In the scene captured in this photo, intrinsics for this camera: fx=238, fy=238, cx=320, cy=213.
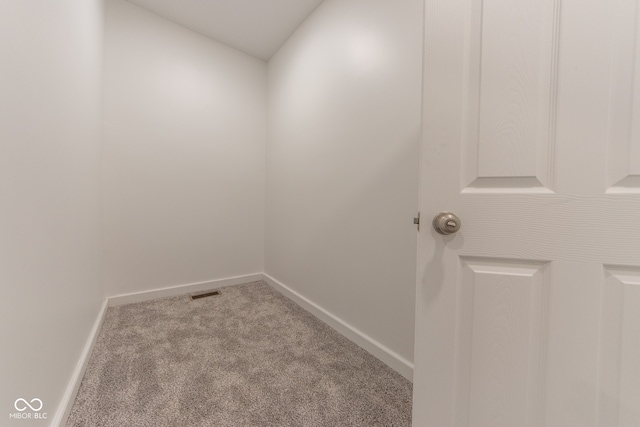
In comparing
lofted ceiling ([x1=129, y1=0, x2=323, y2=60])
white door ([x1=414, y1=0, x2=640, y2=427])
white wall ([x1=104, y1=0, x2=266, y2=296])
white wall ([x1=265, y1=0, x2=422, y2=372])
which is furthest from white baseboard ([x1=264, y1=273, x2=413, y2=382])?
lofted ceiling ([x1=129, y1=0, x2=323, y2=60])

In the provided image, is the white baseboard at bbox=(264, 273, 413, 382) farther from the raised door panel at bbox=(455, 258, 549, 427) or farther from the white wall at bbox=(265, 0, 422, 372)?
the raised door panel at bbox=(455, 258, 549, 427)

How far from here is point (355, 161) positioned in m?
1.68

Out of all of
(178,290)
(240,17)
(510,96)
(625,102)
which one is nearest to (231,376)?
(178,290)

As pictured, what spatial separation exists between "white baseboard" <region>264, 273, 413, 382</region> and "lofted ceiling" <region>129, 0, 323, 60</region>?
2540 mm

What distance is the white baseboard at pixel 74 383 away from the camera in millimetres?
983

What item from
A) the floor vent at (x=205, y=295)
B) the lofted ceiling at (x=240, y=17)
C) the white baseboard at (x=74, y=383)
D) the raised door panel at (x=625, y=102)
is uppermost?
the lofted ceiling at (x=240, y=17)

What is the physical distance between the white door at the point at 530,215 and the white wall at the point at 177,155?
7.55ft

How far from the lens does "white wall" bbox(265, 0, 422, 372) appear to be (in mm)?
1345

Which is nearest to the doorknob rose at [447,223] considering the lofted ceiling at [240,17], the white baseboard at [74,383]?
the white baseboard at [74,383]

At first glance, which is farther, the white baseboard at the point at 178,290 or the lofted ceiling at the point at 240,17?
the white baseboard at the point at 178,290

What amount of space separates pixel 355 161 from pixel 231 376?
1510 millimetres

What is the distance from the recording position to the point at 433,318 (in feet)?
2.67

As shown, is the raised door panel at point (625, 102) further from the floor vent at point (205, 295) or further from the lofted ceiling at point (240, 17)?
the floor vent at point (205, 295)

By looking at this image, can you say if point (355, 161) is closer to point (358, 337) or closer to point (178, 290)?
point (358, 337)
